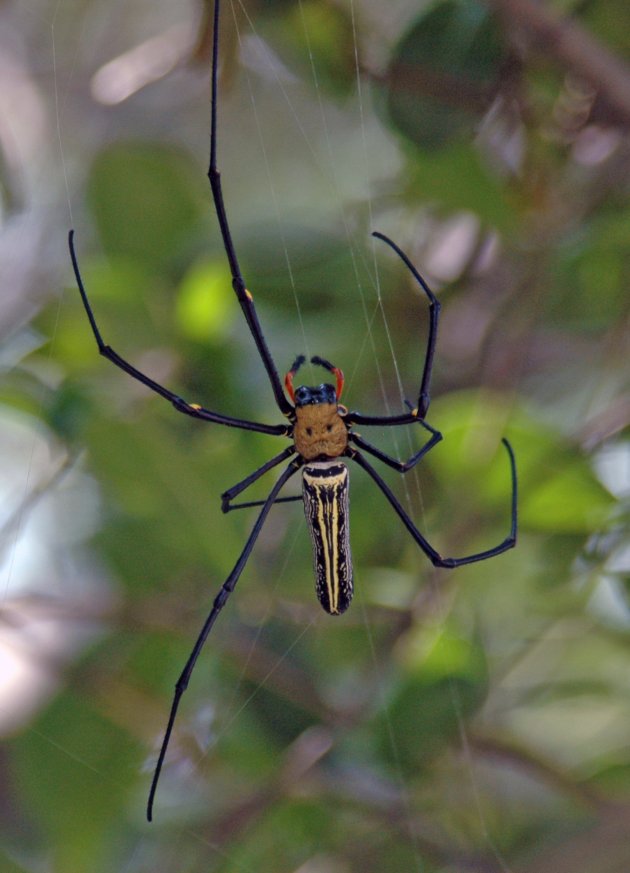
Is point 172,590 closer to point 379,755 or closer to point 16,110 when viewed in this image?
point 379,755

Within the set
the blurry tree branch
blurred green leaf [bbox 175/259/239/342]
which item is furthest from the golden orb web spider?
the blurry tree branch

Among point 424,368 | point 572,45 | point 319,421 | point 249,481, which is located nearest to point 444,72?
point 572,45

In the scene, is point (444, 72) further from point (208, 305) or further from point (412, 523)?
point (412, 523)

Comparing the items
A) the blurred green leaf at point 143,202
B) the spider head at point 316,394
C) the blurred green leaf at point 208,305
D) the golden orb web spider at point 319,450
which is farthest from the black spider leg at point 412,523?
the blurred green leaf at point 143,202

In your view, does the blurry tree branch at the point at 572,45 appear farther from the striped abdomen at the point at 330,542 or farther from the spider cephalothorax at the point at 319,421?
the striped abdomen at the point at 330,542

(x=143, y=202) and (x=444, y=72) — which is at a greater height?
(x=444, y=72)

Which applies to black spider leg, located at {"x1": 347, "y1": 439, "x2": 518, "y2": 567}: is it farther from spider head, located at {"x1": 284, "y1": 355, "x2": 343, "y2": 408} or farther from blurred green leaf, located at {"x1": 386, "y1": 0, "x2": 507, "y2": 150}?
blurred green leaf, located at {"x1": 386, "y1": 0, "x2": 507, "y2": 150}

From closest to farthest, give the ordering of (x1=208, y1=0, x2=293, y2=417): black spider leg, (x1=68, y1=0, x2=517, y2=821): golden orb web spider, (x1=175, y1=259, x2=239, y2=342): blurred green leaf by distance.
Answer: (x1=208, y1=0, x2=293, y2=417): black spider leg
(x1=68, y1=0, x2=517, y2=821): golden orb web spider
(x1=175, y1=259, x2=239, y2=342): blurred green leaf
